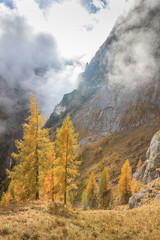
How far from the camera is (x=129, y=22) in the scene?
164m

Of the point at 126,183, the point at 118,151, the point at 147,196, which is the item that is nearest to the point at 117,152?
the point at 118,151

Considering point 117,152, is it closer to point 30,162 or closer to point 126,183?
point 126,183

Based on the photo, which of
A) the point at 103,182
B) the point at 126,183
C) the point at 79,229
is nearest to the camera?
the point at 79,229

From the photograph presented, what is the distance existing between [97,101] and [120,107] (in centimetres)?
4044

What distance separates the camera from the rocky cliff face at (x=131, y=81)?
358ft

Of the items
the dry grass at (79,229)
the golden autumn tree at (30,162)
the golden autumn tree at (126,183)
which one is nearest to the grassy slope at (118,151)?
the golden autumn tree at (126,183)

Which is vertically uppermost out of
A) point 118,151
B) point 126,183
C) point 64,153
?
point 118,151

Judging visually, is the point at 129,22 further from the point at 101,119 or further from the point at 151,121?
the point at 151,121

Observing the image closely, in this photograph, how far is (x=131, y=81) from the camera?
130m

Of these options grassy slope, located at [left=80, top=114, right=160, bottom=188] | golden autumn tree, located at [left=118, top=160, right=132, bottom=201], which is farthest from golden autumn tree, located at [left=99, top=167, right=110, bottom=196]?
grassy slope, located at [left=80, top=114, right=160, bottom=188]

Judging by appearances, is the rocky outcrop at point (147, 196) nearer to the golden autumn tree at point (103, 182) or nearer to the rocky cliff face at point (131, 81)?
the golden autumn tree at point (103, 182)

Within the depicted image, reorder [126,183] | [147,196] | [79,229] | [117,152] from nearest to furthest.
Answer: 1. [79,229]
2. [147,196]
3. [126,183]
4. [117,152]

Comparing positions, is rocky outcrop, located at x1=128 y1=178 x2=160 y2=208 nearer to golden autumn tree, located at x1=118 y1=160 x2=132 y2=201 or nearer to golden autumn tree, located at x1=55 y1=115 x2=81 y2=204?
golden autumn tree, located at x1=55 y1=115 x2=81 y2=204

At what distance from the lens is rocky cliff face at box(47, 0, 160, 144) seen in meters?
109
